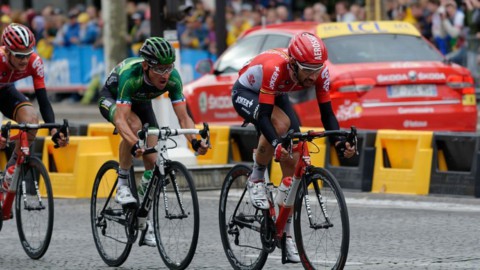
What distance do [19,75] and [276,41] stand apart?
22.8 ft

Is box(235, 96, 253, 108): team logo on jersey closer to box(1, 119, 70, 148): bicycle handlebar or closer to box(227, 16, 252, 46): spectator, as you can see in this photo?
box(1, 119, 70, 148): bicycle handlebar

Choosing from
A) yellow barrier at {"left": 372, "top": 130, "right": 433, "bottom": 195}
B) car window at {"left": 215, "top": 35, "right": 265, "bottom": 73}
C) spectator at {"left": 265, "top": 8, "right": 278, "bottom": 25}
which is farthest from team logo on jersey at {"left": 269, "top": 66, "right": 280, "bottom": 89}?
spectator at {"left": 265, "top": 8, "right": 278, "bottom": 25}

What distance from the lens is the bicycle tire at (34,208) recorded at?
10.7 m

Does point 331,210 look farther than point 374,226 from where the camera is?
No

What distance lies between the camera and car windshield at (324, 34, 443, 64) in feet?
54.6

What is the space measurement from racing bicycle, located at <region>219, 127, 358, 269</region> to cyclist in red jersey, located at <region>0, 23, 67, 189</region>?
155 cm

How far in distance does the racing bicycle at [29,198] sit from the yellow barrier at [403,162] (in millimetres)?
4623

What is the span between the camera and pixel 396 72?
16.2 metres

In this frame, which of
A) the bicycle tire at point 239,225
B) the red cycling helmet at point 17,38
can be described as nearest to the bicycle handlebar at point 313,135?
the bicycle tire at point 239,225

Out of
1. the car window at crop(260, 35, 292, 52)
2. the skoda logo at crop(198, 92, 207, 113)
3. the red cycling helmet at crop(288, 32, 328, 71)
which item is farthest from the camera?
the skoda logo at crop(198, 92, 207, 113)

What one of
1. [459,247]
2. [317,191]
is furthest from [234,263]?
[459,247]

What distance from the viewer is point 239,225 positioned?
32.4 ft

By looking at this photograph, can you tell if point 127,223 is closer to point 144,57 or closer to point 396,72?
point 144,57

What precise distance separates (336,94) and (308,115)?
0.62 meters
